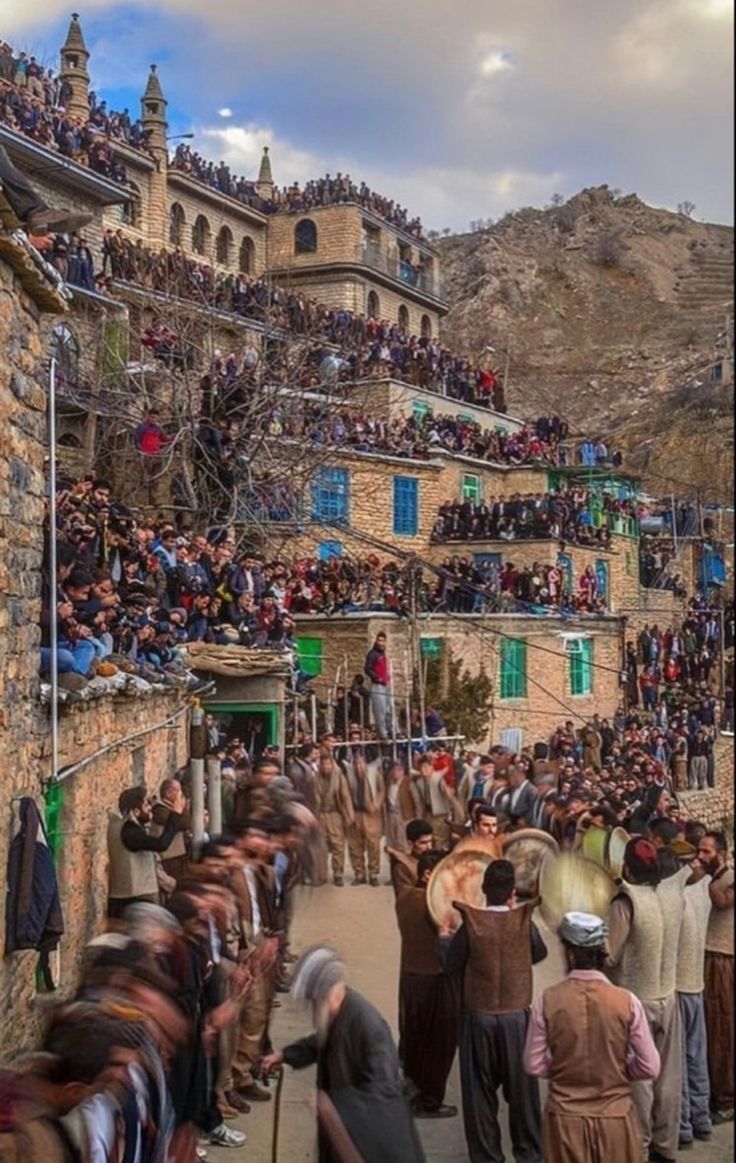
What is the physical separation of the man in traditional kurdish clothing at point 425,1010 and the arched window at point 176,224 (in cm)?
977

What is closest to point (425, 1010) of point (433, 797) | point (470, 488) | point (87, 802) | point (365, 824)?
point (87, 802)

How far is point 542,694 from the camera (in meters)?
22.4

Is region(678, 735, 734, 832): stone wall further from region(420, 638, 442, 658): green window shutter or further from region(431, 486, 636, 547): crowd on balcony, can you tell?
region(431, 486, 636, 547): crowd on balcony

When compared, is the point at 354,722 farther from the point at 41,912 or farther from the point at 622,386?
the point at 622,386

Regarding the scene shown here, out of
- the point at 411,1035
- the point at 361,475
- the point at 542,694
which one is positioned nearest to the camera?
the point at 411,1035

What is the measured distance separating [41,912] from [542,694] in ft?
56.3

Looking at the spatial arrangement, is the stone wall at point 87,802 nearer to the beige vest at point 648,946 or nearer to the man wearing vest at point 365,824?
the man wearing vest at point 365,824

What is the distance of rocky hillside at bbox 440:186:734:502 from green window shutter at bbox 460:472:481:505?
3.97 m

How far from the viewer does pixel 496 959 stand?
17.9 ft

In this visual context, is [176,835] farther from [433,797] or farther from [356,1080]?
[433,797]

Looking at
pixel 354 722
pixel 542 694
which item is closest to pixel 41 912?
pixel 354 722

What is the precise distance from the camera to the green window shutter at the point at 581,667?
2283 cm

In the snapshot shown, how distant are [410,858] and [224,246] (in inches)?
493

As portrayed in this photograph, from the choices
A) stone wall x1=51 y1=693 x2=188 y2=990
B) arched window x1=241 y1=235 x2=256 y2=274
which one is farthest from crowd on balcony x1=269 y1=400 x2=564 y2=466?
→ stone wall x1=51 y1=693 x2=188 y2=990
